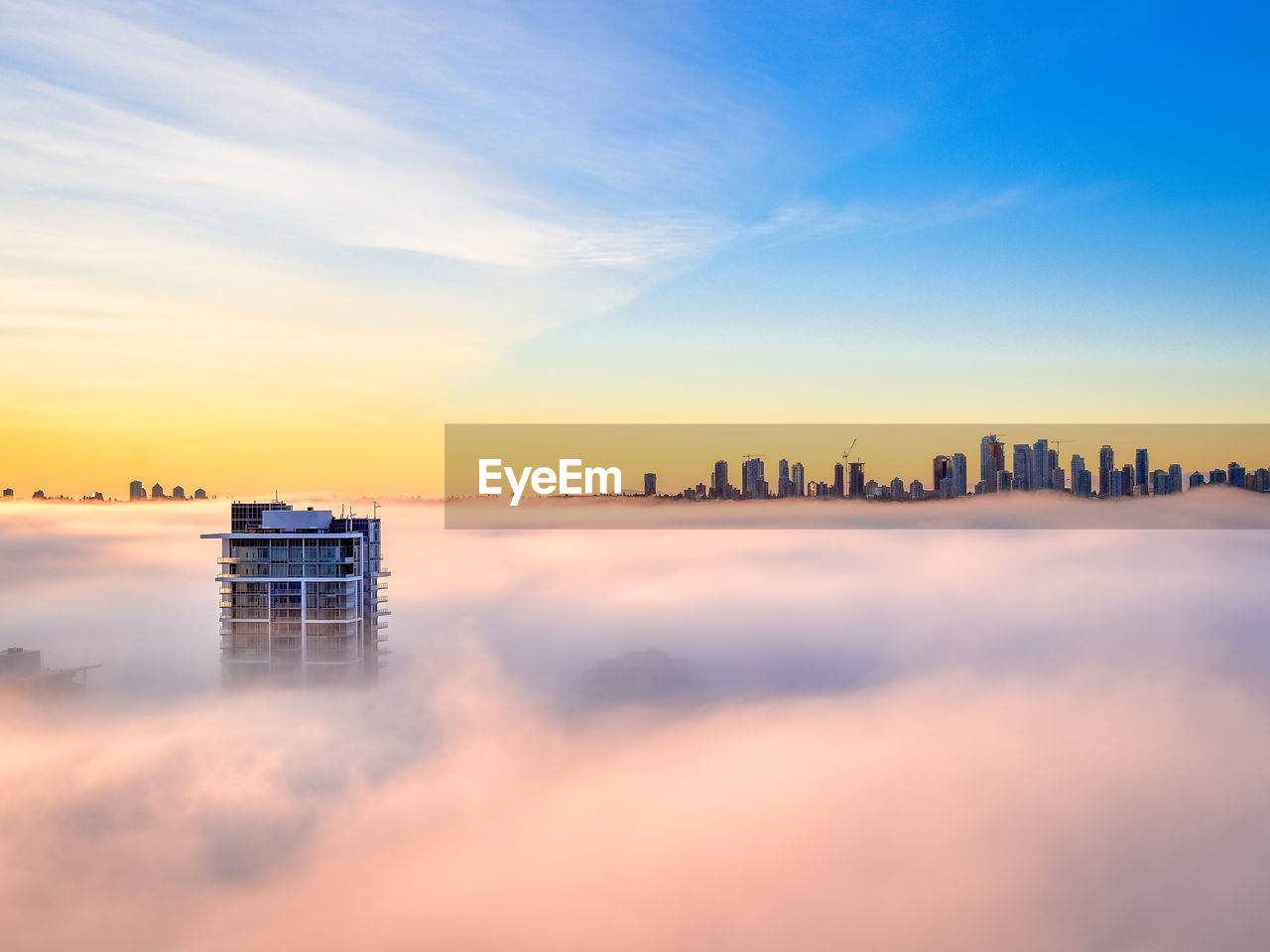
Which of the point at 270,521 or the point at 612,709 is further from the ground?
the point at 270,521

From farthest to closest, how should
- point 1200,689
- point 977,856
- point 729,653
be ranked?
1. point 729,653
2. point 1200,689
3. point 977,856

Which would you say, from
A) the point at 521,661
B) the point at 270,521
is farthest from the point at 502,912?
the point at 521,661

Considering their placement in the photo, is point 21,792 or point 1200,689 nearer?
point 21,792

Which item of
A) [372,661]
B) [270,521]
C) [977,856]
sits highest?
[270,521]

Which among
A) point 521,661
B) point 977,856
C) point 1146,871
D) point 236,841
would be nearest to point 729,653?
point 521,661

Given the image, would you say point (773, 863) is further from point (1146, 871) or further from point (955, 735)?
point (955, 735)

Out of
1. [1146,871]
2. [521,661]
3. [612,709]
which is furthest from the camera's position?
[521,661]

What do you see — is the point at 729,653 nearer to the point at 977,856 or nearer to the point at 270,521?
the point at 977,856
